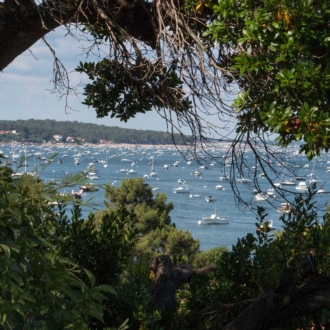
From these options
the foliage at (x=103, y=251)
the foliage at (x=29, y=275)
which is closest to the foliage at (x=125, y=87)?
the foliage at (x=103, y=251)

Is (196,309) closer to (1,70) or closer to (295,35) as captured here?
(1,70)

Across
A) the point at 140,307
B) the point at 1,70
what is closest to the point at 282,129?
the point at 140,307

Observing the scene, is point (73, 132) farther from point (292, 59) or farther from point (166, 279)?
point (292, 59)

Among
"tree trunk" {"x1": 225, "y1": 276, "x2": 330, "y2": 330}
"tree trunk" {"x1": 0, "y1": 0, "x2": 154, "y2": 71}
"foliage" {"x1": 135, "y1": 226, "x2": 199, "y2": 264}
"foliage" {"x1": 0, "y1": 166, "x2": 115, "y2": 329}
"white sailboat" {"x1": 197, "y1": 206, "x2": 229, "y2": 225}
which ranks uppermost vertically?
"tree trunk" {"x1": 0, "y1": 0, "x2": 154, "y2": 71}

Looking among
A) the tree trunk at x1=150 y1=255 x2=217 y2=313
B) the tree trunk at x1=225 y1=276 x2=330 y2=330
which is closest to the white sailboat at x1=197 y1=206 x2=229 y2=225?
the tree trunk at x1=150 y1=255 x2=217 y2=313

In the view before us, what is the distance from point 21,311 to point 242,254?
2794mm

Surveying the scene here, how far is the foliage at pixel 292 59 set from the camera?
2.43 m

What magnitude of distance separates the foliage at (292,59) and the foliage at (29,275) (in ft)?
3.64

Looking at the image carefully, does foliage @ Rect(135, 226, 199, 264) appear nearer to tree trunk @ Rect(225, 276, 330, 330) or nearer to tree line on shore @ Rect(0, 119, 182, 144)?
tree line on shore @ Rect(0, 119, 182, 144)

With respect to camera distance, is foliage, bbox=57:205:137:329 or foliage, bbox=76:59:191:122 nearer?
foliage, bbox=57:205:137:329

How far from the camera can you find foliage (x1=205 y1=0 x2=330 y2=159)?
243cm

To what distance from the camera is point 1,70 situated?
153 inches

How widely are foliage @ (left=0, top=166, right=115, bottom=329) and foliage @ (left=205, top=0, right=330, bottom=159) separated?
1.11m

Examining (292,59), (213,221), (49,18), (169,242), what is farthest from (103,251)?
(213,221)
